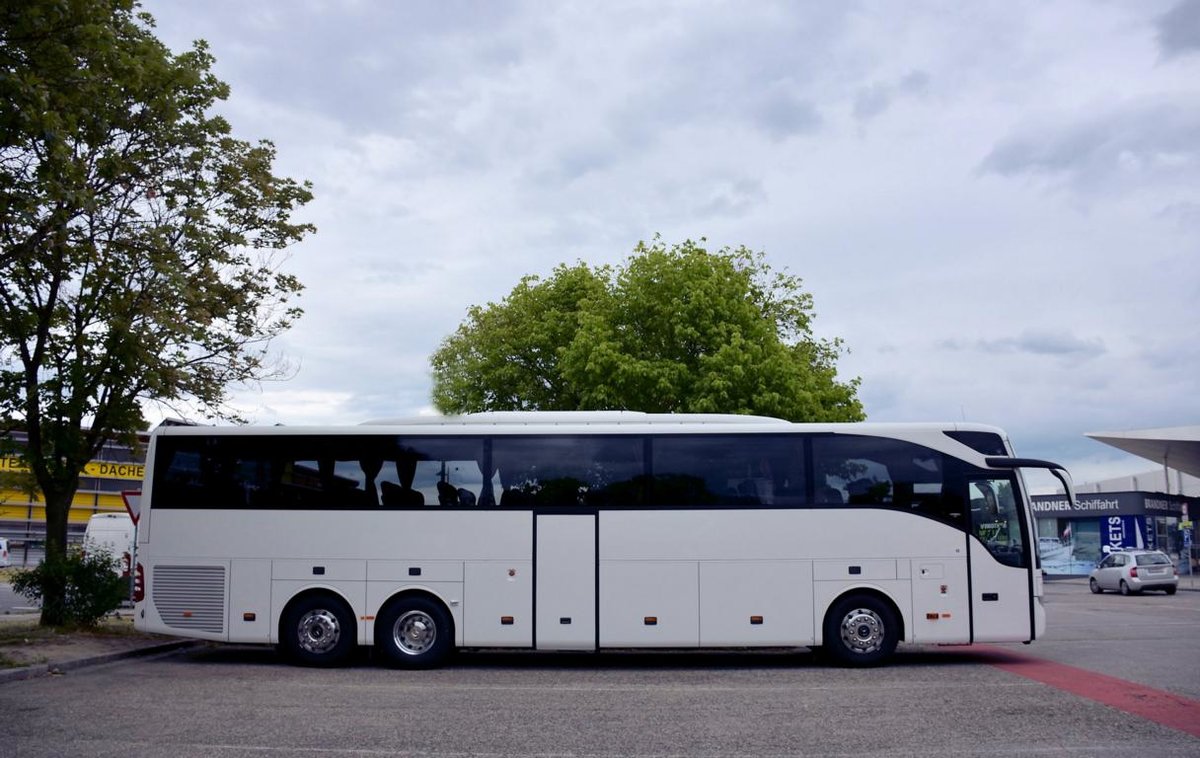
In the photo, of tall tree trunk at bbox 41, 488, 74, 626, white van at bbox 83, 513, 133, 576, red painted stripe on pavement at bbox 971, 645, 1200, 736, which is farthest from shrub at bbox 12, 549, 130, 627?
red painted stripe on pavement at bbox 971, 645, 1200, 736

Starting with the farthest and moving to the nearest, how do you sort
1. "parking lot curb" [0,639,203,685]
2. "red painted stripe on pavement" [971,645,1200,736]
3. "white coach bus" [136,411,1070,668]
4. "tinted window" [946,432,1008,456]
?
"tinted window" [946,432,1008,456], "white coach bus" [136,411,1070,668], "parking lot curb" [0,639,203,685], "red painted stripe on pavement" [971,645,1200,736]

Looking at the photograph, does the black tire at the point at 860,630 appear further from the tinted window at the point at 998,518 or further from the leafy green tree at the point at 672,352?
the leafy green tree at the point at 672,352

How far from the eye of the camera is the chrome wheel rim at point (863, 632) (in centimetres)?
1441

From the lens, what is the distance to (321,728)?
31.6 feet

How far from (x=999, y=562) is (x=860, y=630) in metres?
2.14

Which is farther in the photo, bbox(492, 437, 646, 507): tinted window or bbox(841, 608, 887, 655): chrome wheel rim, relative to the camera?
bbox(492, 437, 646, 507): tinted window

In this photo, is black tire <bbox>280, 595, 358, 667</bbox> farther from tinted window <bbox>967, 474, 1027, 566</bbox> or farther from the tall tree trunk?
tinted window <bbox>967, 474, 1027, 566</bbox>

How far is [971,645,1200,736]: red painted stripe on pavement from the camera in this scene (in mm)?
9906

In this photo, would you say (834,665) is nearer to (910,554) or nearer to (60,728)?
(910,554)

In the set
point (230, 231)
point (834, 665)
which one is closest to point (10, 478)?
point (230, 231)

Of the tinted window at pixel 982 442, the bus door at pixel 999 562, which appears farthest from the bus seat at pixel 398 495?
the bus door at pixel 999 562

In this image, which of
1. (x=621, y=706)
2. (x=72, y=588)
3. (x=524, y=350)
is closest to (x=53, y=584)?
(x=72, y=588)

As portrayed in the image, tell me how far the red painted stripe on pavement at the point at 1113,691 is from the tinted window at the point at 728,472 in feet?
12.1

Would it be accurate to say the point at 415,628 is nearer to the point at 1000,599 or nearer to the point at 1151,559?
the point at 1000,599
